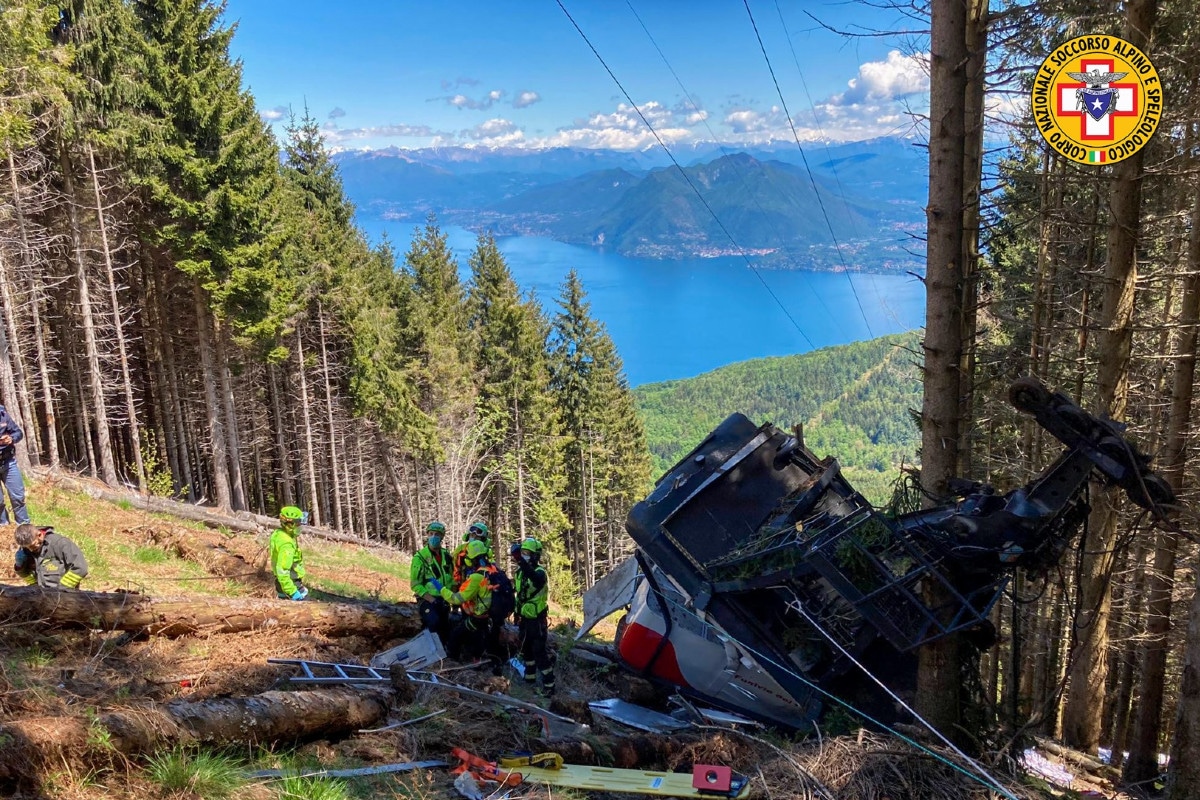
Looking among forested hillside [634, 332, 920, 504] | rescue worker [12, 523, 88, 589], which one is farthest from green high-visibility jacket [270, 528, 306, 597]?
forested hillside [634, 332, 920, 504]

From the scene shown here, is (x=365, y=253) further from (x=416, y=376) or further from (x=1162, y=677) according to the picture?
(x=1162, y=677)

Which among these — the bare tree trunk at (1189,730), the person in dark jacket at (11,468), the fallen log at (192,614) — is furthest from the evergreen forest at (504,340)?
the person in dark jacket at (11,468)

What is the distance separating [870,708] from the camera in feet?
22.9

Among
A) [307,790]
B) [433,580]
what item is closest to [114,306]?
[433,580]

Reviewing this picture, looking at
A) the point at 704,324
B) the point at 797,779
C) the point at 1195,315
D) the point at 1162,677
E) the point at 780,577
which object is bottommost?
the point at 704,324

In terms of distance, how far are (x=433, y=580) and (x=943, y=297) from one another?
6.80m

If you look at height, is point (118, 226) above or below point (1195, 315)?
above

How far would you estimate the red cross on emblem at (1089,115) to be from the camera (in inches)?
293

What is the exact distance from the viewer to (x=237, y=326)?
22266mm

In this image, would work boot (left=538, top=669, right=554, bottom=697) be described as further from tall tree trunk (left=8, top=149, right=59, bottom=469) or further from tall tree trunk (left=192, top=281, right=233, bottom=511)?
tall tree trunk (left=192, top=281, right=233, bottom=511)

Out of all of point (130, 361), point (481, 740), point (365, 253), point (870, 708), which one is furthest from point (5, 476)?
point (365, 253)

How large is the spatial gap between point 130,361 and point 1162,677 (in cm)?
3086

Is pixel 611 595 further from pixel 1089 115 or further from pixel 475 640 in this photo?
pixel 1089 115

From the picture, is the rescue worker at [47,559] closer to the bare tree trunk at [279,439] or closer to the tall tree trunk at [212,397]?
the tall tree trunk at [212,397]
